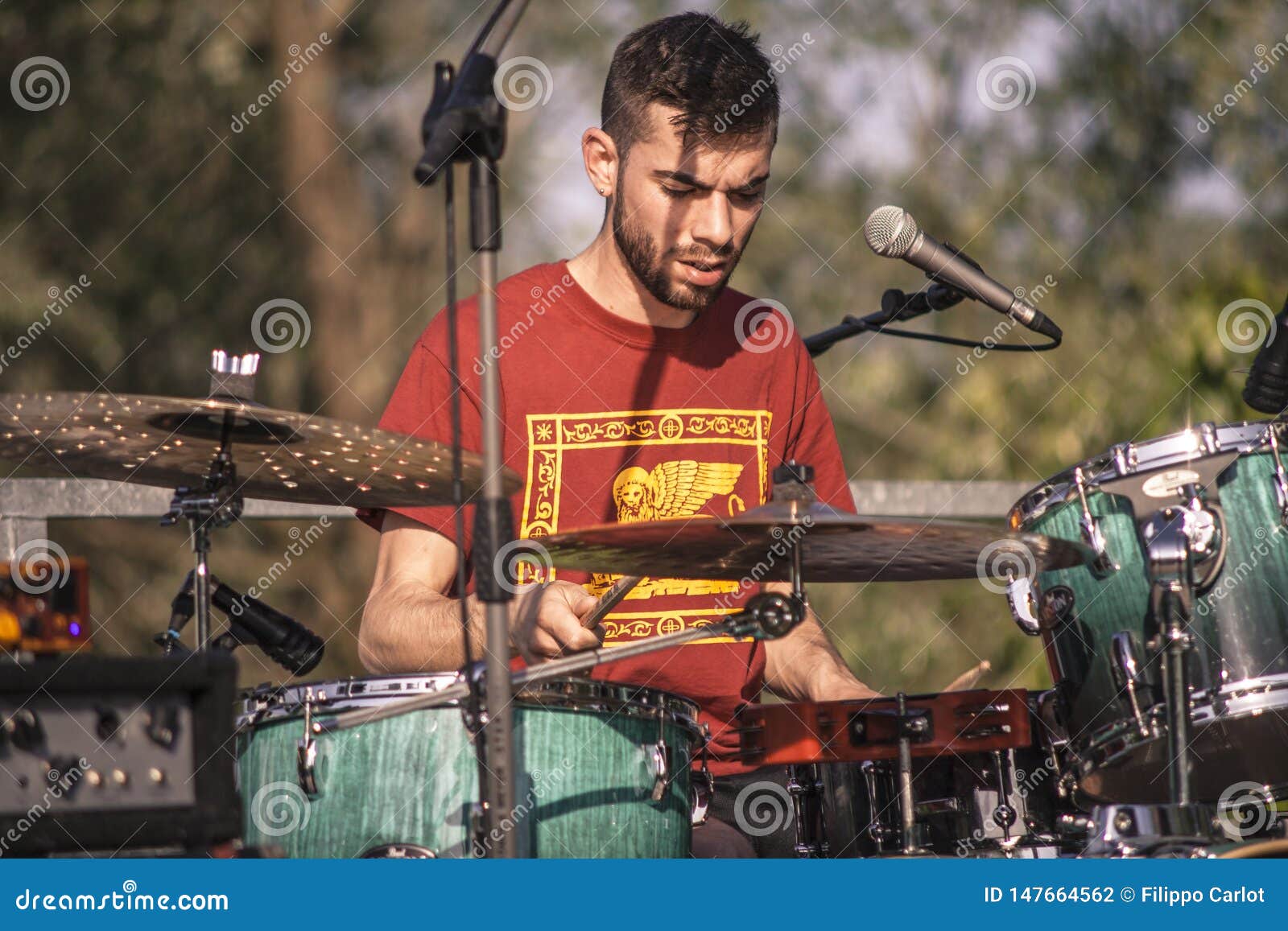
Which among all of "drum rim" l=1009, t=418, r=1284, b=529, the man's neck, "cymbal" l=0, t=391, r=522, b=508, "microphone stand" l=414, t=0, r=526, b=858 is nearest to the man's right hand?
"cymbal" l=0, t=391, r=522, b=508

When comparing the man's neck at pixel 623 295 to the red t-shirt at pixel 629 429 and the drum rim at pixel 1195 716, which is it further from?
the drum rim at pixel 1195 716

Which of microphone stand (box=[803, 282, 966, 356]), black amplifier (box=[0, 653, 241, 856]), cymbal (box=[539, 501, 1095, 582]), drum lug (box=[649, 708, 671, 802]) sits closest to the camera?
black amplifier (box=[0, 653, 241, 856])

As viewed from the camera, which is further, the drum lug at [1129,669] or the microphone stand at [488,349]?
the drum lug at [1129,669]

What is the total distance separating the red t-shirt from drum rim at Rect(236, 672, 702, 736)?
25.3 inches

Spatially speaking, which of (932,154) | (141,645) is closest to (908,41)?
(932,154)

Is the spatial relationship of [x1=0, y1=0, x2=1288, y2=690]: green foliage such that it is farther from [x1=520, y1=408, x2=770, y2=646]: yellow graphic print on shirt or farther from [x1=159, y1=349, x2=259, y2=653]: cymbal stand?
[x1=159, y1=349, x2=259, y2=653]: cymbal stand

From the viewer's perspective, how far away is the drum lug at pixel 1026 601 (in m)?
2.95

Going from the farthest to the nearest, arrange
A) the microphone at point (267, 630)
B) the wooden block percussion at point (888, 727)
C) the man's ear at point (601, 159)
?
the man's ear at point (601, 159) → the microphone at point (267, 630) → the wooden block percussion at point (888, 727)

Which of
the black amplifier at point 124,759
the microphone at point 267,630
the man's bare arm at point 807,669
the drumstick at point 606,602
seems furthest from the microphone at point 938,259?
the black amplifier at point 124,759

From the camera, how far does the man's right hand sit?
2.24m

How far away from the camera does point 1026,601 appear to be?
9.74 feet

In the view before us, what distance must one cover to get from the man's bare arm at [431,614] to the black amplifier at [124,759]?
59cm

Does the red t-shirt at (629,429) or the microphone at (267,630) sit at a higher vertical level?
the red t-shirt at (629,429)

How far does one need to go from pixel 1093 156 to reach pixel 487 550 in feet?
27.8
